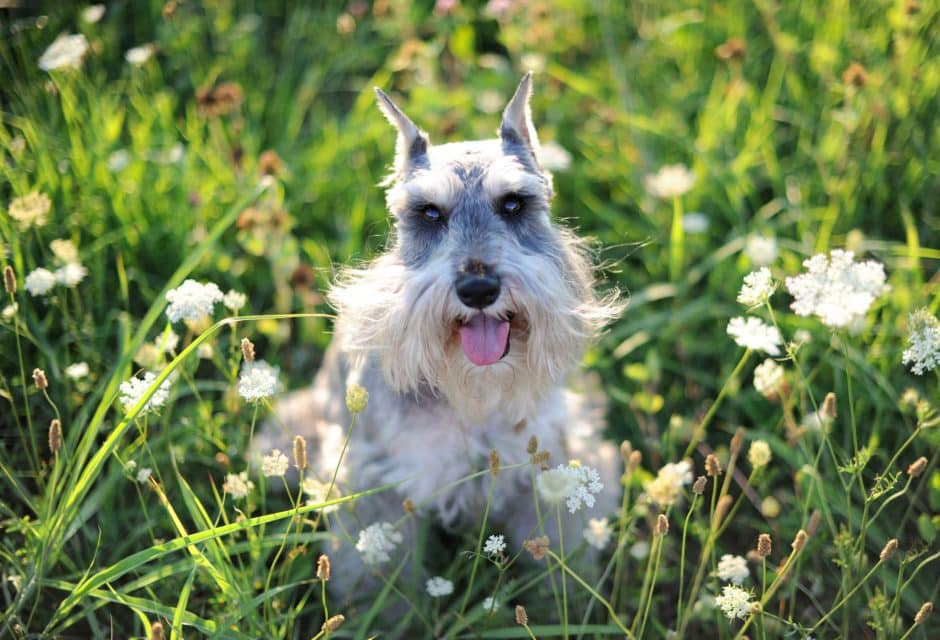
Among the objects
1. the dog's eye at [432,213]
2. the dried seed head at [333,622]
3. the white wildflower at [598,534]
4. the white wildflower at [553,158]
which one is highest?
the dog's eye at [432,213]

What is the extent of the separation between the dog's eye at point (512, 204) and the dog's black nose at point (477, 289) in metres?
0.46

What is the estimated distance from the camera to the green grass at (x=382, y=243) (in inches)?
123

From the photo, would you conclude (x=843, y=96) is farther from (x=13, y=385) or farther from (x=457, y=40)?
(x=13, y=385)

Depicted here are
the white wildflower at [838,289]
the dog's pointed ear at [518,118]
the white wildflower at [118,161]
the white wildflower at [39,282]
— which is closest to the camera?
the white wildflower at [838,289]

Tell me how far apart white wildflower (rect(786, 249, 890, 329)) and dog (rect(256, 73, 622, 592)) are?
0.81 m

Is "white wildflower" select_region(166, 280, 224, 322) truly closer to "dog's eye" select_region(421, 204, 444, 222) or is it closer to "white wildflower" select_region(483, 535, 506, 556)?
"dog's eye" select_region(421, 204, 444, 222)

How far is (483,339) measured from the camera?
114 inches

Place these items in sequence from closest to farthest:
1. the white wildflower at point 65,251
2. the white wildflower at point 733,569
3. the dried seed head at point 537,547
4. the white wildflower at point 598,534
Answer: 1. the dried seed head at point 537,547
2. the white wildflower at point 733,569
3. the white wildflower at point 598,534
4. the white wildflower at point 65,251

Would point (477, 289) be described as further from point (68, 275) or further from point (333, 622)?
point (68, 275)

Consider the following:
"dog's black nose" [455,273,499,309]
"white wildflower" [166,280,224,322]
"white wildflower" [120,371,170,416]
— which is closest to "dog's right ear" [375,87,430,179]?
"dog's black nose" [455,273,499,309]

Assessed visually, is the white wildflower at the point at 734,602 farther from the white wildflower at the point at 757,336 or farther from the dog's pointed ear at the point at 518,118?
the dog's pointed ear at the point at 518,118

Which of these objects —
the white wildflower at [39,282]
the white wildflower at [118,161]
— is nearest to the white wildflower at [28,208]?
the white wildflower at [39,282]

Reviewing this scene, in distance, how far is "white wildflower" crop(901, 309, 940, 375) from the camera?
246cm

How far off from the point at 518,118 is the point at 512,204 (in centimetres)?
47
